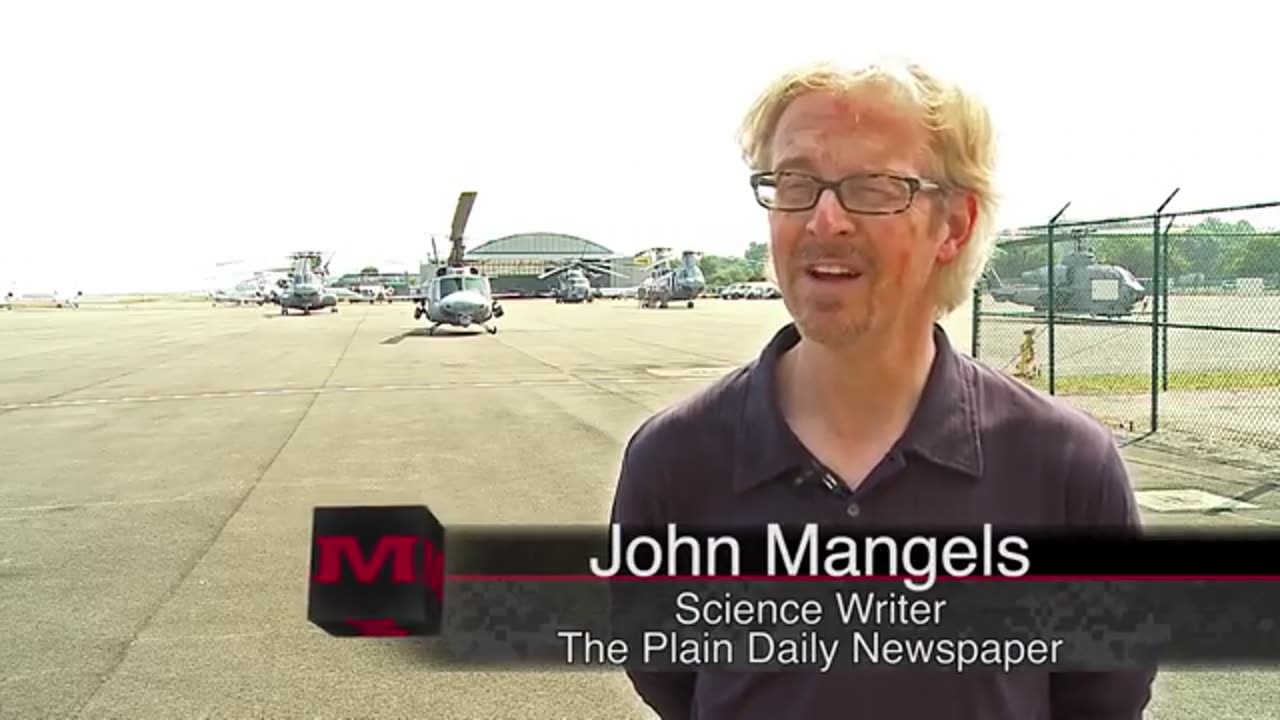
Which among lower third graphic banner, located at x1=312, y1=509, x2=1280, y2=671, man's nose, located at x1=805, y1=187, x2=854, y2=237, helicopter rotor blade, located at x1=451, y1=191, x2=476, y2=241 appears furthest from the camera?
helicopter rotor blade, located at x1=451, y1=191, x2=476, y2=241

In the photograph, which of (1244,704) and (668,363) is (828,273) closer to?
(1244,704)

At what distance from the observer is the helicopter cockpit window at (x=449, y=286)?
31.7 meters

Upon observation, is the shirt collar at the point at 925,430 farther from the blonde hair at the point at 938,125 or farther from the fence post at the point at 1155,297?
the fence post at the point at 1155,297

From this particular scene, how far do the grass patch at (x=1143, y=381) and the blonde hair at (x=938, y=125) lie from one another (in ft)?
40.8

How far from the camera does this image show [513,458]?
989 cm

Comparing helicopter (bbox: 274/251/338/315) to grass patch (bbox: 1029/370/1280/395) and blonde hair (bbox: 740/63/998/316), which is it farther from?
blonde hair (bbox: 740/63/998/316)

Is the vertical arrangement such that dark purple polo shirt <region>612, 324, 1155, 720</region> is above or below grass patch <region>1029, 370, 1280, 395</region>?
above

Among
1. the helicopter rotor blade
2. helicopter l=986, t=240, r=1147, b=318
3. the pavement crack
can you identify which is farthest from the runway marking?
the helicopter rotor blade

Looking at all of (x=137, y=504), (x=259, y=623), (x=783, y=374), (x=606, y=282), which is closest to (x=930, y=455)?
(x=783, y=374)

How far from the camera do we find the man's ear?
157 cm

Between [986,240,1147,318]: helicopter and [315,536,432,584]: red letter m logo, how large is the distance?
11.2 metres

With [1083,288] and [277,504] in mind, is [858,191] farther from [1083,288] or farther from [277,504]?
[1083,288]

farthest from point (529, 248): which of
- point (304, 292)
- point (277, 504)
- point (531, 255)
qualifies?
point (277, 504)

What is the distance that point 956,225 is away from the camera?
160 cm
